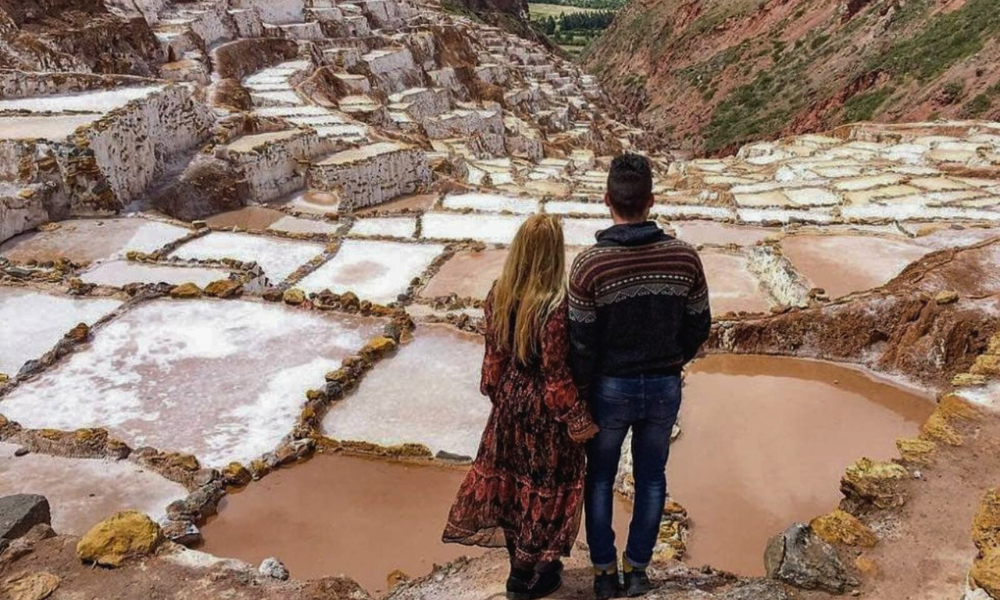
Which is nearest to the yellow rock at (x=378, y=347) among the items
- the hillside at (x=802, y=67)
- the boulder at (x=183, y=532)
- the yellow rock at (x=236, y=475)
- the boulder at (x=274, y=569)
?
the yellow rock at (x=236, y=475)

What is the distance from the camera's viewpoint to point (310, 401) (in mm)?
7621

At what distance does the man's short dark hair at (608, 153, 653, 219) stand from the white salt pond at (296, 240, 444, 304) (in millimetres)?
8013

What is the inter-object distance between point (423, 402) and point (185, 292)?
4.01 metres

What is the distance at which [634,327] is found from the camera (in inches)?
134

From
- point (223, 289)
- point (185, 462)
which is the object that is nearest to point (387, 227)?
point (223, 289)

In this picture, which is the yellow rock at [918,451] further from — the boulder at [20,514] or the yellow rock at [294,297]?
the yellow rock at [294,297]

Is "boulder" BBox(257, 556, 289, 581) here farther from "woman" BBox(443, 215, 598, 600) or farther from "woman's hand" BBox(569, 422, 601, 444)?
"woman's hand" BBox(569, 422, 601, 444)

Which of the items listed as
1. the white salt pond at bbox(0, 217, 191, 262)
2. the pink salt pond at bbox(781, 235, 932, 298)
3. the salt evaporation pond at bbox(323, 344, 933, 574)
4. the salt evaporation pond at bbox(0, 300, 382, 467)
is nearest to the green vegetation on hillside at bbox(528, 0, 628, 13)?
the white salt pond at bbox(0, 217, 191, 262)

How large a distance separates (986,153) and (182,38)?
26.9 m

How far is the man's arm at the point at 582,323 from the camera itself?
3342 mm

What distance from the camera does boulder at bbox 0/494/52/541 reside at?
4828mm

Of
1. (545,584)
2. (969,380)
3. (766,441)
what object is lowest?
(766,441)

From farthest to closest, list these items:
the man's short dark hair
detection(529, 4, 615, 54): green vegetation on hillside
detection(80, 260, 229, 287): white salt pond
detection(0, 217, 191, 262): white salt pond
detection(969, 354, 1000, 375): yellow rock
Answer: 1. detection(529, 4, 615, 54): green vegetation on hillside
2. detection(0, 217, 191, 262): white salt pond
3. detection(80, 260, 229, 287): white salt pond
4. detection(969, 354, 1000, 375): yellow rock
5. the man's short dark hair

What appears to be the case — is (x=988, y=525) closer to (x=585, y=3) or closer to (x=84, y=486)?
(x=84, y=486)
